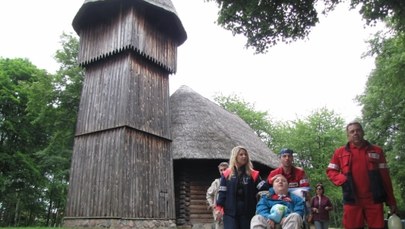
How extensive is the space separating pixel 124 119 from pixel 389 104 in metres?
14.7

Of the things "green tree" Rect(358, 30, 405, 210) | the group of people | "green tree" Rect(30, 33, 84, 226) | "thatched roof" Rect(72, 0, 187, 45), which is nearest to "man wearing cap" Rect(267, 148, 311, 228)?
the group of people

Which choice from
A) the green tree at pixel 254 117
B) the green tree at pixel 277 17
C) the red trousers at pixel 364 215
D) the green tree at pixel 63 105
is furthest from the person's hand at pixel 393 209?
the green tree at pixel 254 117

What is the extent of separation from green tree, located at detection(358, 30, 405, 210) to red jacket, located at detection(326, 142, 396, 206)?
9121 mm

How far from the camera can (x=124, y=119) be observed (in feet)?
42.9

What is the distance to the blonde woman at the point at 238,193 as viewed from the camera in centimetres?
459

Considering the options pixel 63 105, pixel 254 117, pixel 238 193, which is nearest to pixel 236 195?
Answer: pixel 238 193

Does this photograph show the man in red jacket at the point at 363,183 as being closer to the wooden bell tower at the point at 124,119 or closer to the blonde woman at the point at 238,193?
the blonde woman at the point at 238,193

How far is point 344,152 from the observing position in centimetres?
473

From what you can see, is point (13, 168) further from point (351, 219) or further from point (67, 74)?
point (351, 219)

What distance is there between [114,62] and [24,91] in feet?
41.5

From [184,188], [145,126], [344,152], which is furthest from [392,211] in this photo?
[184,188]

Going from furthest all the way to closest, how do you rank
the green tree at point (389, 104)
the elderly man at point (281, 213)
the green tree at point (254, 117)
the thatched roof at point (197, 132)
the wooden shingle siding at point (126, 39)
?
1. the green tree at point (254, 117)
2. the thatched roof at point (197, 132)
3. the wooden shingle siding at point (126, 39)
4. the green tree at point (389, 104)
5. the elderly man at point (281, 213)

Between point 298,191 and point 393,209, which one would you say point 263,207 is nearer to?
point 298,191

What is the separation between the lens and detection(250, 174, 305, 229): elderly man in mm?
4148
